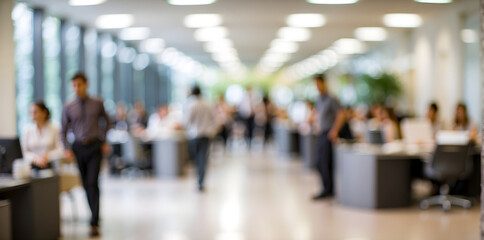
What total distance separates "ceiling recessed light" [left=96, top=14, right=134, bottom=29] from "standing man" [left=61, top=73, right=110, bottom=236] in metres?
7.24

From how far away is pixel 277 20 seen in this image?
50.4 ft

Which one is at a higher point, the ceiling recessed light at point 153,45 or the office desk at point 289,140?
the ceiling recessed light at point 153,45

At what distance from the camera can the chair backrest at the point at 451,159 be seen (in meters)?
8.52

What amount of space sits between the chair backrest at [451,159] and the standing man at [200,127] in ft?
12.5

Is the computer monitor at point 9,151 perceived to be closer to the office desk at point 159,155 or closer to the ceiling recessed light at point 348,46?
the office desk at point 159,155

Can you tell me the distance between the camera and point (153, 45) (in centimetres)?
2238

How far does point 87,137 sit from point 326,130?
3.82 m

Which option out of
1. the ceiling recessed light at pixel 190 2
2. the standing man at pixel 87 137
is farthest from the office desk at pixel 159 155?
the standing man at pixel 87 137

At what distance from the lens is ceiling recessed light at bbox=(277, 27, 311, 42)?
17502mm

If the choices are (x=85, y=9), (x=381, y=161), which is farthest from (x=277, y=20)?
(x=381, y=161)

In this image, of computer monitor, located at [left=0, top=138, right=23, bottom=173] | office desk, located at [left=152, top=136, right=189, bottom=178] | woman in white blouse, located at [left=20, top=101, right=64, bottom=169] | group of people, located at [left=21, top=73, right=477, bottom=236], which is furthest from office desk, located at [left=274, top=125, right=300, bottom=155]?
computer monitor, located at [left=0, top=138, right=23, bottom=173]

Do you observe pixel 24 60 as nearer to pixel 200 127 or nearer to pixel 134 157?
pixel 134 157

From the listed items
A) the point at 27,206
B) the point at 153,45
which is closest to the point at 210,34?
the point at 153,45

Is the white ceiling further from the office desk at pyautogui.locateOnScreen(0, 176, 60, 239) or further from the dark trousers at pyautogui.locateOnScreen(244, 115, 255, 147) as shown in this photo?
the office desk at pyautogui.locateOnScreen(0, 176, 60, 239)
